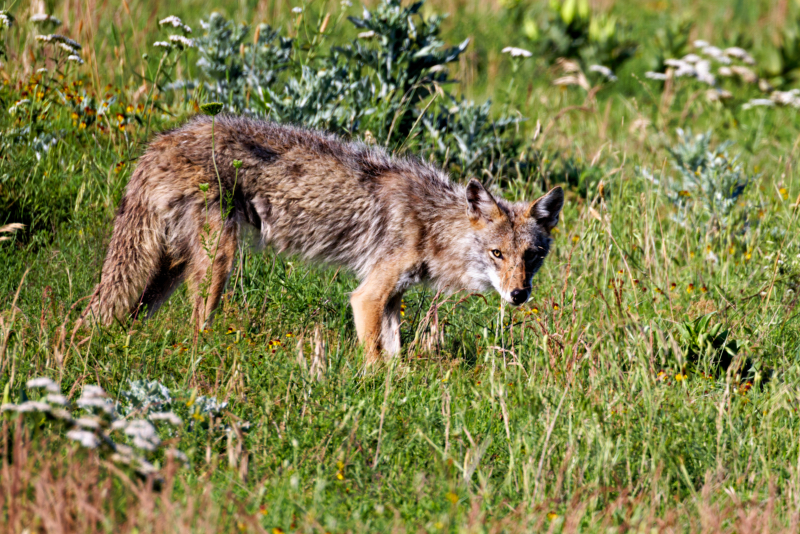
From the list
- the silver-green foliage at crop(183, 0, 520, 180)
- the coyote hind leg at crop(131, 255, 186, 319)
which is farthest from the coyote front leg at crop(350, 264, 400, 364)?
the silver-green foliage at crop(183, 0, 520, 180)

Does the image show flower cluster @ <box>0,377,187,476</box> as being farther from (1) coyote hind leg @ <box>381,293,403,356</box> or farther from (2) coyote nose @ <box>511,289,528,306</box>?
(2) coyote nose @ <box>511,289,528,306</box>

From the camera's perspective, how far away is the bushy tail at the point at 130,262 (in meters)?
4.82

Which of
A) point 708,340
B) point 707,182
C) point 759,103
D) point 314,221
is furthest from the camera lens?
point 759,103

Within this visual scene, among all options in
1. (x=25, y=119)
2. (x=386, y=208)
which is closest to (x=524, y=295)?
(x=386, y=208)

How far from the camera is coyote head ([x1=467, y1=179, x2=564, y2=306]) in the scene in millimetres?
5199

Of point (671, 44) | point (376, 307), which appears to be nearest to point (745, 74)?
point (671, 44)

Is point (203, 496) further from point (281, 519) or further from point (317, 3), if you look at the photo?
point (317, 3)

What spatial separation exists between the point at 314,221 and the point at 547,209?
66.0 inches

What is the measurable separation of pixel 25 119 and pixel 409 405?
423 centimetres

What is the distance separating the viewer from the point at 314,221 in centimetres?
539

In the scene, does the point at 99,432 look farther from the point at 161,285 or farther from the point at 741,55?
the point at 741,55

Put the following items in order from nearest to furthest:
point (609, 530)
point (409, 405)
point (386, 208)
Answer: point (609, 530), point (409, 405), point (386, 208)

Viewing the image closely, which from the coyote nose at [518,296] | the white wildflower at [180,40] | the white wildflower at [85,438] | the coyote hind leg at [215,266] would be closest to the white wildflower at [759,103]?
the coyote nose at [518,296]

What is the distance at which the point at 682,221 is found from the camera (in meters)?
6.93
